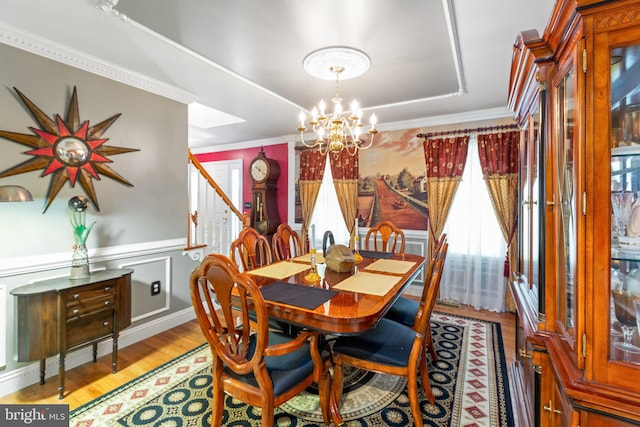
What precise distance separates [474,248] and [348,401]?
98.8 inches

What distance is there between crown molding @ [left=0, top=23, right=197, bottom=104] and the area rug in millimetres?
2405

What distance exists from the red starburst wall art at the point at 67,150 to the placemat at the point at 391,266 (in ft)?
7.62

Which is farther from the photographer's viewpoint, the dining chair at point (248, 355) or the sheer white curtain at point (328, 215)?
the sheer white curtain at point (328, 215)

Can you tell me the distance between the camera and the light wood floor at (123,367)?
193 cm

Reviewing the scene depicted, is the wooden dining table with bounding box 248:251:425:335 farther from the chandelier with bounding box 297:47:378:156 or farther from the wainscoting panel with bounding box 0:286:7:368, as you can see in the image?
the wainscoting panel with bounding box 0:286:7:368

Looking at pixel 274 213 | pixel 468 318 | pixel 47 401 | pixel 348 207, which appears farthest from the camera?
pixel 274 213

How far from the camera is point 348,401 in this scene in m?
1.84

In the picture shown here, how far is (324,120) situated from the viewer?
215cm

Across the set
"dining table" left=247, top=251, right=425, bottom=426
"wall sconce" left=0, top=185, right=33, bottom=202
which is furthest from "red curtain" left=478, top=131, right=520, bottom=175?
"wall sconce" left=0, top=185, right=33, bottom=202

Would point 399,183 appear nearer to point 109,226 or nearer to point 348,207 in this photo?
point 348,207

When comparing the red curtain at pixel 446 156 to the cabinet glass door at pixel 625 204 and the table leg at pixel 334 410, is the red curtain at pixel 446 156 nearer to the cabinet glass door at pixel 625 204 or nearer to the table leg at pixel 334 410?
the cabinet glass door at pixel 625 204

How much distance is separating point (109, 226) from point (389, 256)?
8.12 feet

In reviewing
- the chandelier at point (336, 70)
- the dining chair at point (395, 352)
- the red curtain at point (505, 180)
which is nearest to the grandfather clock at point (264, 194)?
the chandelier at point (336, 70)

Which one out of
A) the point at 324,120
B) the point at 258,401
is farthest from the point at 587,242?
the point at 324,120
